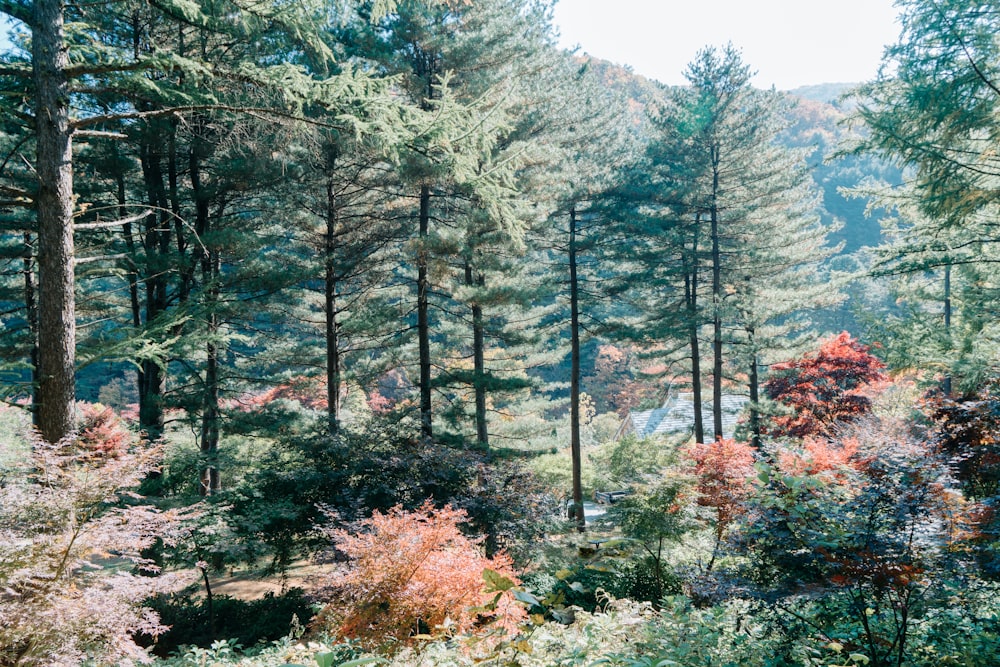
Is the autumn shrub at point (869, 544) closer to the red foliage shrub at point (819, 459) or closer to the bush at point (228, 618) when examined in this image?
the red foliage shrub at point (819, 459)

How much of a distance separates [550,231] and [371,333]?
17.2 ft

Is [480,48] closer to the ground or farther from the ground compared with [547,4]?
closer to the ground

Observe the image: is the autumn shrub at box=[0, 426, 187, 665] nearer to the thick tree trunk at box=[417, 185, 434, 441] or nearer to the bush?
the bush

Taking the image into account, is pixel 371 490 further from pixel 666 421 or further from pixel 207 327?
pixel 666 421

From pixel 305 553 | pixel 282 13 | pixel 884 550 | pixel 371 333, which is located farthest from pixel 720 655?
pixel 371 333

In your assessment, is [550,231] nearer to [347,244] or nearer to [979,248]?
[347,244]

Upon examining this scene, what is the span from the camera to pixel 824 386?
1482 cm

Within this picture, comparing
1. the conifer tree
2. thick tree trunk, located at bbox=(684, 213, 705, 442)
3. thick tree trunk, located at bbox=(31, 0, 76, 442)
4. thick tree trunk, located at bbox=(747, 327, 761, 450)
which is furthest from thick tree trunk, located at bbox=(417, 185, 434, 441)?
thick tree trunk, located at bbox=(747, 327, 761, 450)

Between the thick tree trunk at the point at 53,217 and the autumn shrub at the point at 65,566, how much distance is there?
41 cm

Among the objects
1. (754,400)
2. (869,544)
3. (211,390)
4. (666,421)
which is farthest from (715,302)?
(211,390)

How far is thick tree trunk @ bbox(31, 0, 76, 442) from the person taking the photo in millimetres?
4152

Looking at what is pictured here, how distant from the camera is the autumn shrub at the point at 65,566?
3.52 metres

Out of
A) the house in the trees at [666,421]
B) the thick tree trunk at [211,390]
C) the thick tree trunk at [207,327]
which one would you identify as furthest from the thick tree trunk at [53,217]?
the house in the trees at [666,421]

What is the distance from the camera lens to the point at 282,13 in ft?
14.8
